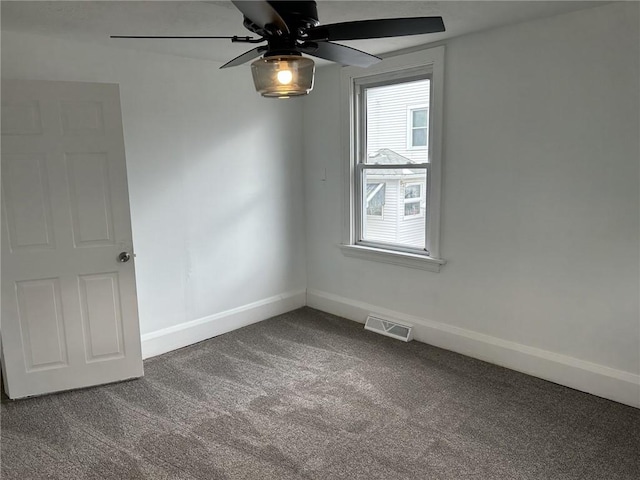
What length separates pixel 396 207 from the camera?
3.93 meters

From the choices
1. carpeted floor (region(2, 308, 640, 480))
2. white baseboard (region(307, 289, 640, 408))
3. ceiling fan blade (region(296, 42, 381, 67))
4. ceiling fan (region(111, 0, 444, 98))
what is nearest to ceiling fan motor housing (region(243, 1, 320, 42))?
ceiling fan (region(111, 0, 444, 98))

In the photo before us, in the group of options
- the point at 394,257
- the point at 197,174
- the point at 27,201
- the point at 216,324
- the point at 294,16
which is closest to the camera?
the point at 294,16

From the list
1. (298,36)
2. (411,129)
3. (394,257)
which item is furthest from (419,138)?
(298,36)

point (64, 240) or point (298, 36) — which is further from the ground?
point (298, 36)

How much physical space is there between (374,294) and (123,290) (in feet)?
6.71

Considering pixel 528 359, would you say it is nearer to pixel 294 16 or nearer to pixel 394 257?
pixel 394 257

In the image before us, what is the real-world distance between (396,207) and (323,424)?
1920 millimetres

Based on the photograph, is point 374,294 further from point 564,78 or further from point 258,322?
point 564,78

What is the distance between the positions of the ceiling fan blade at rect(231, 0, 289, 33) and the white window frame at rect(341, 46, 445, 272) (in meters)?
1.96

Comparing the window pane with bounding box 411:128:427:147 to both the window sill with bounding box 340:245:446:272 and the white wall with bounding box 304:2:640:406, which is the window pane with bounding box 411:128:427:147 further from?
the window sill with bounding box 340:245:446:272

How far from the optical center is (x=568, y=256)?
2959 millimetres

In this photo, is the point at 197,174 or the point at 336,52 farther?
the point at 197,174

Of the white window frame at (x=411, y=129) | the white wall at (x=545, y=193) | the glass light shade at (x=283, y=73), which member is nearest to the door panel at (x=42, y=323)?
the glass light shade at (x=283, y=73)

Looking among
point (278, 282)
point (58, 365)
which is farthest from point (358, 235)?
point (58, 365)
